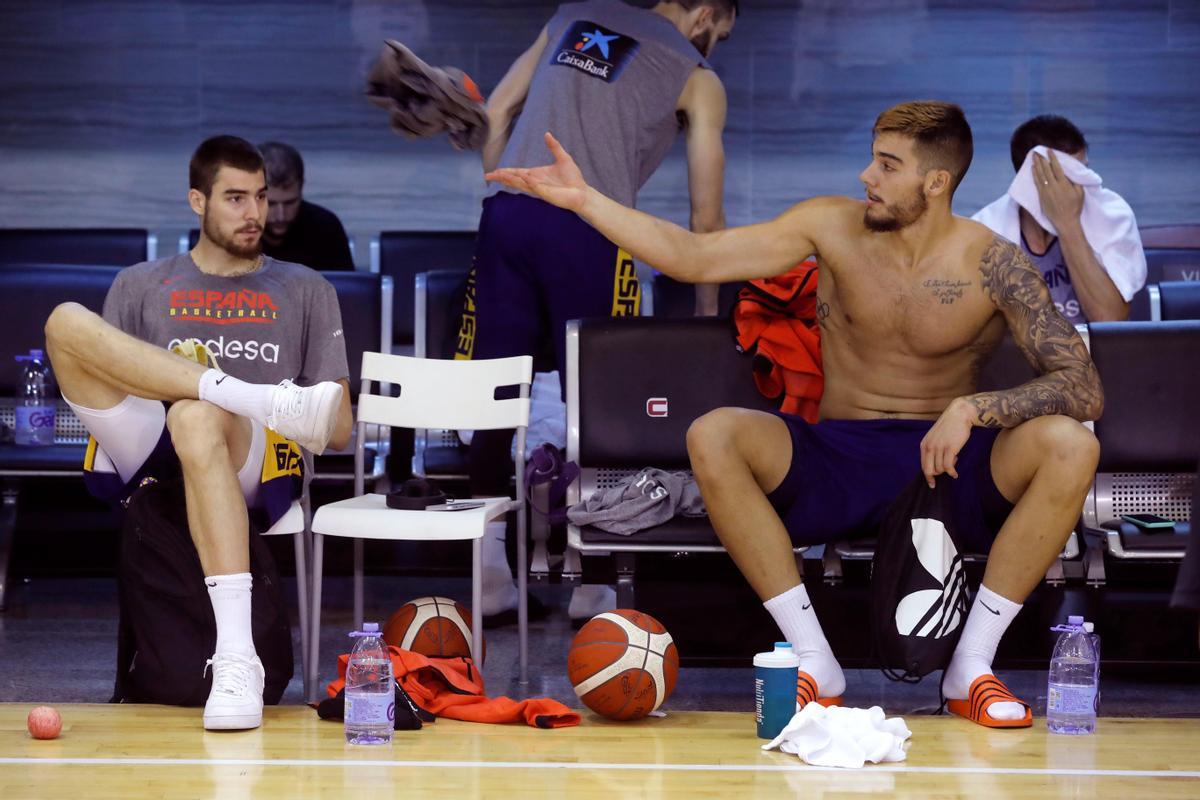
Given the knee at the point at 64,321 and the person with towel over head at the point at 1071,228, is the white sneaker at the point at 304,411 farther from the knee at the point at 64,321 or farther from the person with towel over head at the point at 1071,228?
the person with towel over head at the point at 1071,228

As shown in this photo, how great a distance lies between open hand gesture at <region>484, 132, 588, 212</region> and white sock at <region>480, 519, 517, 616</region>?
44.2 inches

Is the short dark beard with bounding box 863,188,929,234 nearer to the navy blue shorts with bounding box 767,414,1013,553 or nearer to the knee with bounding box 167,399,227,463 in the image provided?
the navy blue shorts with bounding box 767,414,1013,553

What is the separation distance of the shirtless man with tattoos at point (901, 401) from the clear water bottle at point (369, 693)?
34.5 inches

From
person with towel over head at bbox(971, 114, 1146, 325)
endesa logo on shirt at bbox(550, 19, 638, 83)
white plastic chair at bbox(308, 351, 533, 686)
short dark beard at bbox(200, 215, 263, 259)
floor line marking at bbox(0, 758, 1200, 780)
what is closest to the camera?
floor line marking at bbox(0, 758, 1200, 780)

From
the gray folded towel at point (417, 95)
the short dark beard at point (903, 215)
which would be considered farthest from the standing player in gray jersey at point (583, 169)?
the short dark beard at point (903, 215)

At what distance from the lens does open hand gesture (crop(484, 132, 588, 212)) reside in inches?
157

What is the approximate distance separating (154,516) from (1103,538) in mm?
2377

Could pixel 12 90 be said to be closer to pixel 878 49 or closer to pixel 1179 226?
pixel 878 49

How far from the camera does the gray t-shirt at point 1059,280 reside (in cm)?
525

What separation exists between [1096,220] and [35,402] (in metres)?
3.55

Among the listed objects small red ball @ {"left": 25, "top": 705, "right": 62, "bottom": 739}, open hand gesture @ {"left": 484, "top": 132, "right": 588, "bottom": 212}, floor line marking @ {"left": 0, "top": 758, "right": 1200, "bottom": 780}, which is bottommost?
floor line marking @ {"left": 0, "top": 758, "right": 1200, "bottom": 780}

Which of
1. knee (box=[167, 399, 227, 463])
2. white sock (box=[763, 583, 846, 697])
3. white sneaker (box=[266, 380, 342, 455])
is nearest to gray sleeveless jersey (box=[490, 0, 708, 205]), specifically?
white sneaker (box=[266, 380, 342, 455])

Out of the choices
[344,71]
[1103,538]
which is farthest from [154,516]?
[344,71]

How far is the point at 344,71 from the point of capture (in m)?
7.33
